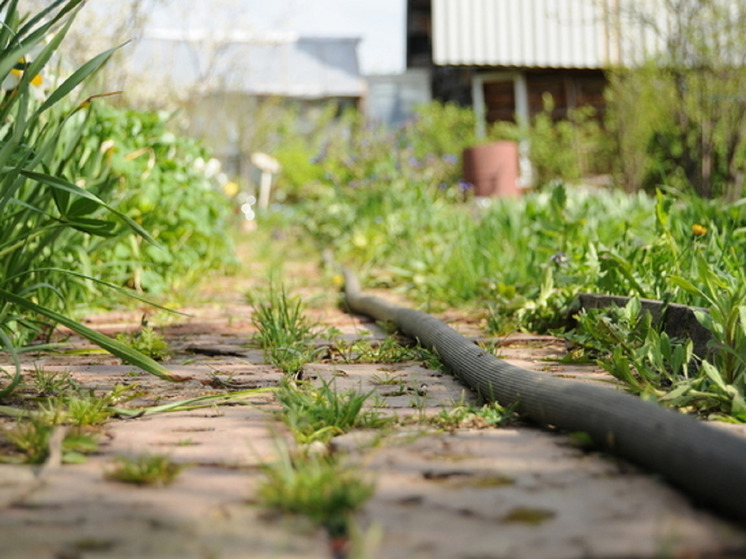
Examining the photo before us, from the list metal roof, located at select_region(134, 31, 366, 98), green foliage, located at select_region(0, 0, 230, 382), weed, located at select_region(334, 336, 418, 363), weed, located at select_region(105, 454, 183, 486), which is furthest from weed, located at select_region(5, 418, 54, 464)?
metal roof, located at select_region(134, 31, 366, 98)

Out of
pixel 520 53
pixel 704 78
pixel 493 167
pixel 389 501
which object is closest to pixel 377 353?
pixel 389 501

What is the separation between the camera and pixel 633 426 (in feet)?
4.26

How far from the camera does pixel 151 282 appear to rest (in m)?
3.79

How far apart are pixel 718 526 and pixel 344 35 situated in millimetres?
20906

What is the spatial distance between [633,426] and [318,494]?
0.56 m

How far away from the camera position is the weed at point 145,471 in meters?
1.25

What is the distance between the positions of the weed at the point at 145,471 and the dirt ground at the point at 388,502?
0.02 metres

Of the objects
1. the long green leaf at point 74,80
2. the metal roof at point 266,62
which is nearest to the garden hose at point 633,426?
Answer: the long green leaf at point 74,80

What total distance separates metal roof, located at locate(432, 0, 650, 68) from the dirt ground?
486 inches

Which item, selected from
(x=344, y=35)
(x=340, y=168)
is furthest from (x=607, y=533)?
(x=344, y=35)

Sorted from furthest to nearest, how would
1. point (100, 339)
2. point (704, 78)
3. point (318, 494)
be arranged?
1. point (704, 78)
2. point (100, 339)
3. point (318, 494)

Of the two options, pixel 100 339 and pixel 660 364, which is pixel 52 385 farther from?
pixel 660 364

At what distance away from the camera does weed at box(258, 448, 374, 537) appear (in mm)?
1082

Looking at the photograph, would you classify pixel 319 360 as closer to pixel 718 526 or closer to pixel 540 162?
pixel 718 526
